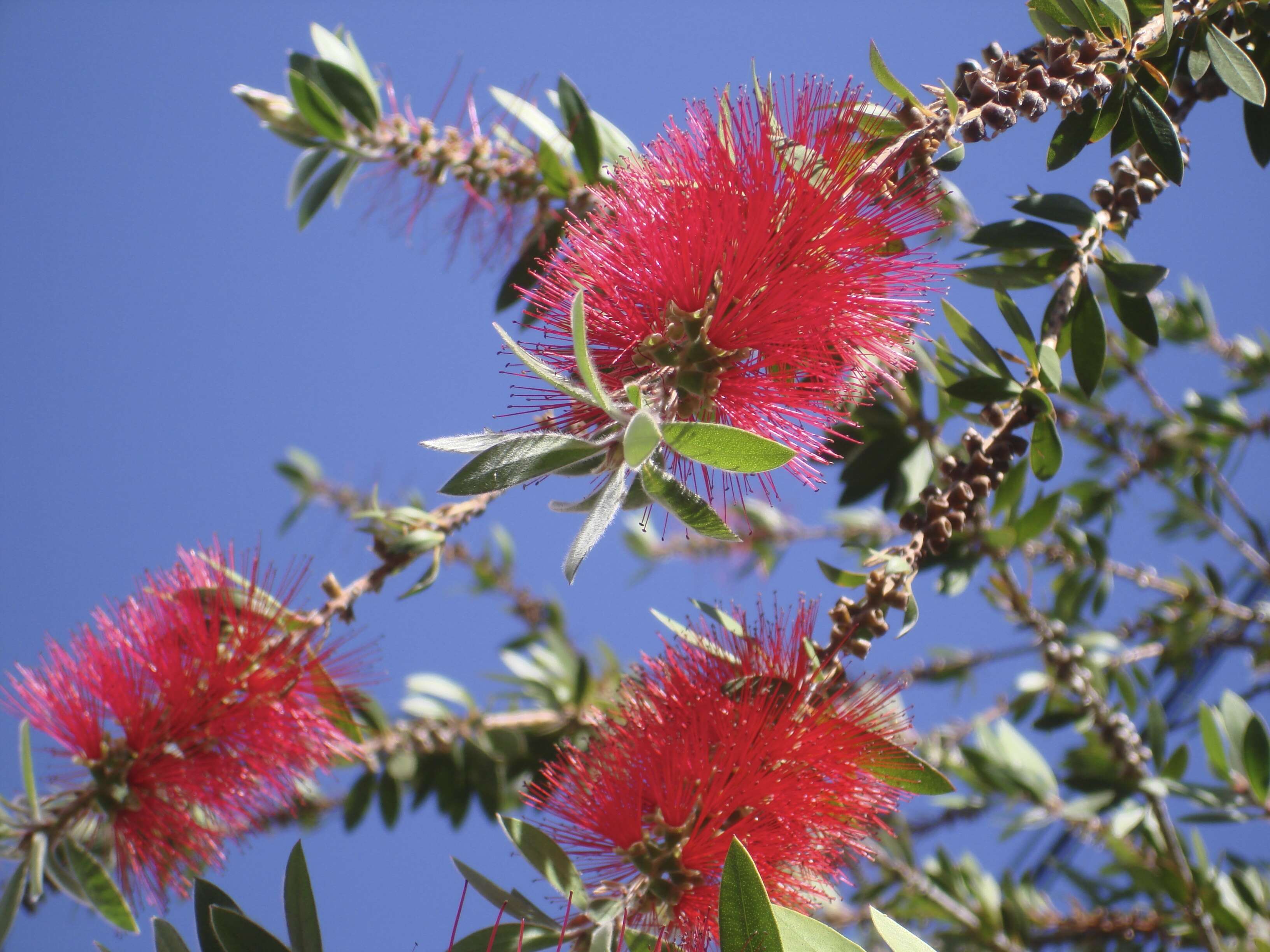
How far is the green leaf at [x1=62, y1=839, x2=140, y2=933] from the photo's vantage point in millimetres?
878

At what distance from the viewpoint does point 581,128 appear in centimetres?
101

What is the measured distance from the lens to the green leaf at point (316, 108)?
1049 mm

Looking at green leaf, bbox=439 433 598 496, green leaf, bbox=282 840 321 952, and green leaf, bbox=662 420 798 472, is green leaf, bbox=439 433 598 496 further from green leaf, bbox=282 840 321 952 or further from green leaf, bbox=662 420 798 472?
green leaf, bbox=282 840 321 952

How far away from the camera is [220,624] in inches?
38.8

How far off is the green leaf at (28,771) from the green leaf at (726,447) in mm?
756

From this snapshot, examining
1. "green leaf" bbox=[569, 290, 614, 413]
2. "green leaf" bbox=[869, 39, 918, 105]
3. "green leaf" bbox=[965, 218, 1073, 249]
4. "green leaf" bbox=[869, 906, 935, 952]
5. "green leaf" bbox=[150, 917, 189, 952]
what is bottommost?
"green leaf" bbox=[150, 917, 189, 952]

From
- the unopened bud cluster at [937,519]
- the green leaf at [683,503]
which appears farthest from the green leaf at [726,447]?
the unopened bud cluster at [937,519]

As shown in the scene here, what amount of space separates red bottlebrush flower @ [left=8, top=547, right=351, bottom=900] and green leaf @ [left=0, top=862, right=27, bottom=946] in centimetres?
10

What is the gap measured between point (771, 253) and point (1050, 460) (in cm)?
37

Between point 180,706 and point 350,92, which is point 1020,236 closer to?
point 350,92

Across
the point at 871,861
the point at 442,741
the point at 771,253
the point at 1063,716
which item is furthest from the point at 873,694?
the point at 442,741

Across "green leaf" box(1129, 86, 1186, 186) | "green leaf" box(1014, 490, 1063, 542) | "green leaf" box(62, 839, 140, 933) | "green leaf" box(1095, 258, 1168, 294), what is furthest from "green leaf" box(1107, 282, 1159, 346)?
"green leaf" box(62, 839, 140, 933)

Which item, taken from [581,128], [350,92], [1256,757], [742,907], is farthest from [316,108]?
[1256,757]

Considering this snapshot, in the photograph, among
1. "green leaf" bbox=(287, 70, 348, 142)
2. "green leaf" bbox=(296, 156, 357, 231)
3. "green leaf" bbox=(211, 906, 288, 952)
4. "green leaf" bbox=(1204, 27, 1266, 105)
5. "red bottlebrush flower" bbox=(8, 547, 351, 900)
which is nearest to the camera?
"green leaf" bbox=(211, 906, 288, 952)
